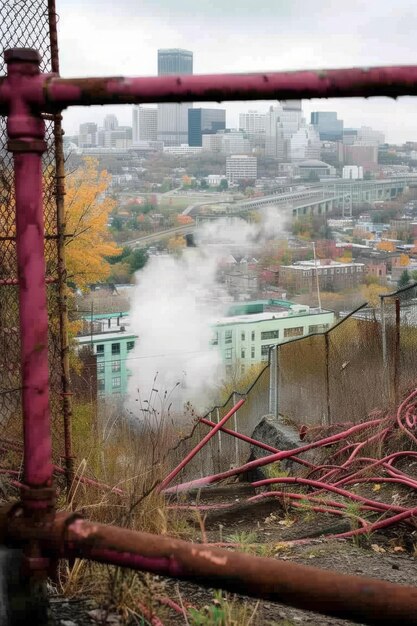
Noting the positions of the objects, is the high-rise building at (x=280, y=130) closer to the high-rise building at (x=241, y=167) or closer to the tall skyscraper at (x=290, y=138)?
the tall skyscraper at (x=290, y=138)

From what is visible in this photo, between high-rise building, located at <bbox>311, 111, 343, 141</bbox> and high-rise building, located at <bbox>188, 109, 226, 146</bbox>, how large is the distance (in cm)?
1322

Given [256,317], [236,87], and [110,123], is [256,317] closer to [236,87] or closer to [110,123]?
[110,123]

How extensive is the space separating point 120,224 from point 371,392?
90.7 meters

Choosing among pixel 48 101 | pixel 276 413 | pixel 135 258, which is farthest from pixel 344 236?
pixel 48 101

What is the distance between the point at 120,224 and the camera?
98.3 meters

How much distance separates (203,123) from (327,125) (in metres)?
18.3

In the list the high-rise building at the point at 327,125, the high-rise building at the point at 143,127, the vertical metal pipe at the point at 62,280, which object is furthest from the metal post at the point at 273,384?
the high-rise building at the point at 143,127

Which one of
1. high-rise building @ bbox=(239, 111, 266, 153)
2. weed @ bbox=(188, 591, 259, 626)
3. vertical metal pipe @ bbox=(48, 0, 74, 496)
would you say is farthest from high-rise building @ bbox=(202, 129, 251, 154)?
weed @ bbox=(188, 591, 259, 626)

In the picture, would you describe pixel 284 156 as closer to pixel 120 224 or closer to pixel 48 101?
pixel 120 224

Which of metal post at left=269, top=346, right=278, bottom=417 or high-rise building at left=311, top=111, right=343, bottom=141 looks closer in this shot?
metal post at left=269, top=346, right=278, bottom=417

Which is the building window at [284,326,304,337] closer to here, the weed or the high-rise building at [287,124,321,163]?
the high-rise building at [287,124,321,163]

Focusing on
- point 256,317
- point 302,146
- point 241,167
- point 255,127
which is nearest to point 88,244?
point 256,317

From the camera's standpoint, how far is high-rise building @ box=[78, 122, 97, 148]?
116 meters

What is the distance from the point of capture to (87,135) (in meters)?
118
